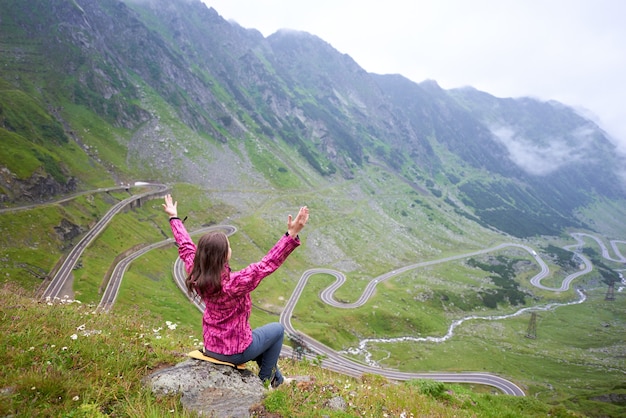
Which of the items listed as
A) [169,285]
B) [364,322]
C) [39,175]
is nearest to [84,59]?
[39,175]

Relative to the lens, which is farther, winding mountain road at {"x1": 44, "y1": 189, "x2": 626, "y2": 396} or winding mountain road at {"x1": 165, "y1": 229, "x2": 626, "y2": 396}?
winding mountain road at {"x1": 165, "y1": 229, "x2": 626, "y2": 396}

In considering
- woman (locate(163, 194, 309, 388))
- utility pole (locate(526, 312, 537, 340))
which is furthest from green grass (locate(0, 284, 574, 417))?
utility pole (locate(526, 312, 537, 340))

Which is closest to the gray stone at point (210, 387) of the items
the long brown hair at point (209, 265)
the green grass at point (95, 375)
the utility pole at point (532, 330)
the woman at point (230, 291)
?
the green grass at point (95, 375)

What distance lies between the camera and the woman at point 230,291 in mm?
5359

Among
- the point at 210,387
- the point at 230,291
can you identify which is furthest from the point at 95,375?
the point at 230,291

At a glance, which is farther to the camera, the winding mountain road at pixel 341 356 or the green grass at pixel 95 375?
the winding mountain road at pixel 341 356

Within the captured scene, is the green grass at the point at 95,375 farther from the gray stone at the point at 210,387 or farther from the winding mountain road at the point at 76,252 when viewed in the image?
the winding mountain road at the point at 76,252

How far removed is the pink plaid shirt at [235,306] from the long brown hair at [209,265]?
29 cm

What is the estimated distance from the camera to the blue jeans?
20.2ft

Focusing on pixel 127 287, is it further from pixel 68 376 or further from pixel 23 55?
pixel 23 55

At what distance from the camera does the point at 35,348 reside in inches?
247

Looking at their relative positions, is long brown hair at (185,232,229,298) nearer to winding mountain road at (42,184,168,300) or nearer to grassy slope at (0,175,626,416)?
winding mountain road at (42,184,168,300)

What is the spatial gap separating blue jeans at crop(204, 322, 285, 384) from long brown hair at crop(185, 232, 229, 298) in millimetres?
1574

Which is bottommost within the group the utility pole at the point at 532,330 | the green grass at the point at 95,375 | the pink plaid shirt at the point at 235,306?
the utility pole at the point at 532,330
